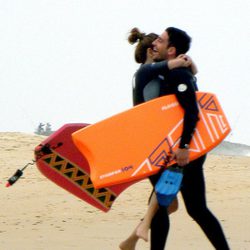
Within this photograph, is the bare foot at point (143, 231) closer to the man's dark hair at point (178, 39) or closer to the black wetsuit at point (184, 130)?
the black wetsuit at point (184, 130)

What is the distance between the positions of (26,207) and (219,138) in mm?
3319

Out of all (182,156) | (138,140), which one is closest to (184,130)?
(182,156)

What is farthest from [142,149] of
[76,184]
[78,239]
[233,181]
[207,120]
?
[233,181]

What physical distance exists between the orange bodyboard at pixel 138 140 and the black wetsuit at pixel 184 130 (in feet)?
0.21

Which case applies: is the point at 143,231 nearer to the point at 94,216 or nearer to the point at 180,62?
the point at 180,62

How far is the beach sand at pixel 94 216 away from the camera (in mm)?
4742

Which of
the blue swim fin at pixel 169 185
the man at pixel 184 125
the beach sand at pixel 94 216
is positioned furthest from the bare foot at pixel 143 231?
the beach sand at pixel 94 216

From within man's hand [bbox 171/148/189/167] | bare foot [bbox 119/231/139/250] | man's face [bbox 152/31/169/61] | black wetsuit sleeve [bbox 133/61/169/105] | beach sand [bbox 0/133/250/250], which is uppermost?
man's face [bbox 152/31/169/61]

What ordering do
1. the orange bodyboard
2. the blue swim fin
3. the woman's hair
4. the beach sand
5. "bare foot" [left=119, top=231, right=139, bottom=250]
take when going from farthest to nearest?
the beach sand, "bare foot" [left=119, top=231, right=139, bottom=250], the woman's hair, the orange bodyboard, the blue swim fin

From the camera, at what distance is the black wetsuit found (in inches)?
135

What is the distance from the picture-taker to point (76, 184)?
13.5 ft

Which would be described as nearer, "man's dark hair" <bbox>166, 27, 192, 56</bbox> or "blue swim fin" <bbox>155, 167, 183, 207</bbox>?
"blue swim fin" <bbox>155, 167, 183, 207</bbox>

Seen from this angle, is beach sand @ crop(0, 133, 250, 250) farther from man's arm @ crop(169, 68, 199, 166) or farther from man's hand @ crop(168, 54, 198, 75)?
man's hand @ crop(168, 54, 198, 75)

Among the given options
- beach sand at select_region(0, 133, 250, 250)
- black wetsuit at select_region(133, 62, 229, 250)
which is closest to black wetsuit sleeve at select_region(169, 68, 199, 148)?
black wetsuit at select_region(133, 62, 229, 250)
